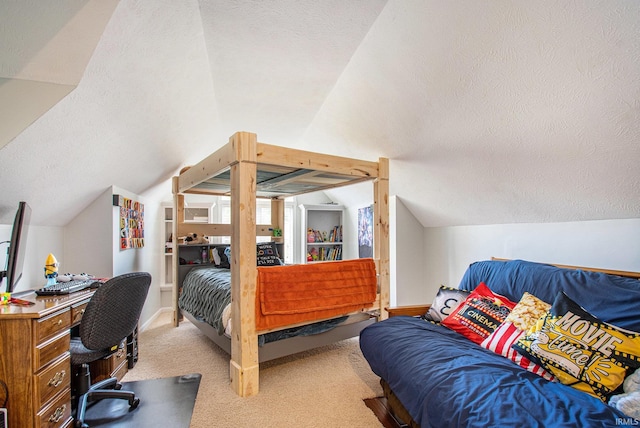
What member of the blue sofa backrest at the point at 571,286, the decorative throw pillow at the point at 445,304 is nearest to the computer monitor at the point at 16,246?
the decorative throw pillow at the point at 445,304

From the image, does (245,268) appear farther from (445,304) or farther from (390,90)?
(390,90)

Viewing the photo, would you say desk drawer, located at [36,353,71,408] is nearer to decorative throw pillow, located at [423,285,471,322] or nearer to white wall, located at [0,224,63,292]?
white wall, located at [0,224,63,292]

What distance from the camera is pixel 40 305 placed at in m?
1.58

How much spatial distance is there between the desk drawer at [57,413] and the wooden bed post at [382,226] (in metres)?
2.28

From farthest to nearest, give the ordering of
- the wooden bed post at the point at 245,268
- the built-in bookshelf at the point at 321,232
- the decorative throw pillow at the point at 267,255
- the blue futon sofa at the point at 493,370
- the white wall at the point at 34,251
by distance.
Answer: the built-in bookshelf at the point at 321,232, the decorative throw pillow at the point at 267,255, the wooden bed post at the point at 245,268, the white wall at the point at 34,251, the blue futon sofa at the point at 493,370

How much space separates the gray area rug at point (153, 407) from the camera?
185cm

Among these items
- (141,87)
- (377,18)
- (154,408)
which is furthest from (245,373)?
(377,18)

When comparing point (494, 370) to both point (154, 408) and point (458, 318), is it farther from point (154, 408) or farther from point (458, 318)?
point (154, 408)

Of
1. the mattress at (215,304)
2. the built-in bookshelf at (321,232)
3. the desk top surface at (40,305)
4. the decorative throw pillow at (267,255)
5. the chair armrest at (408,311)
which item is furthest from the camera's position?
the built-in bookshelf at (321,232)

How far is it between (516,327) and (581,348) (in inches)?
14.3

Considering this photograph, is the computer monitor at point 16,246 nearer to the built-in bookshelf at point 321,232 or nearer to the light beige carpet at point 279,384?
the light beige carpet at point 279,384

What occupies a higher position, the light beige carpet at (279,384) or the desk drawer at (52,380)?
the desk drawer at (52,380)

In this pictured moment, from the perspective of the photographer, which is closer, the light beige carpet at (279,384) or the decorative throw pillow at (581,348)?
the decorative throw pillow at (581,348)

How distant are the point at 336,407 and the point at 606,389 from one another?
1.41 m
